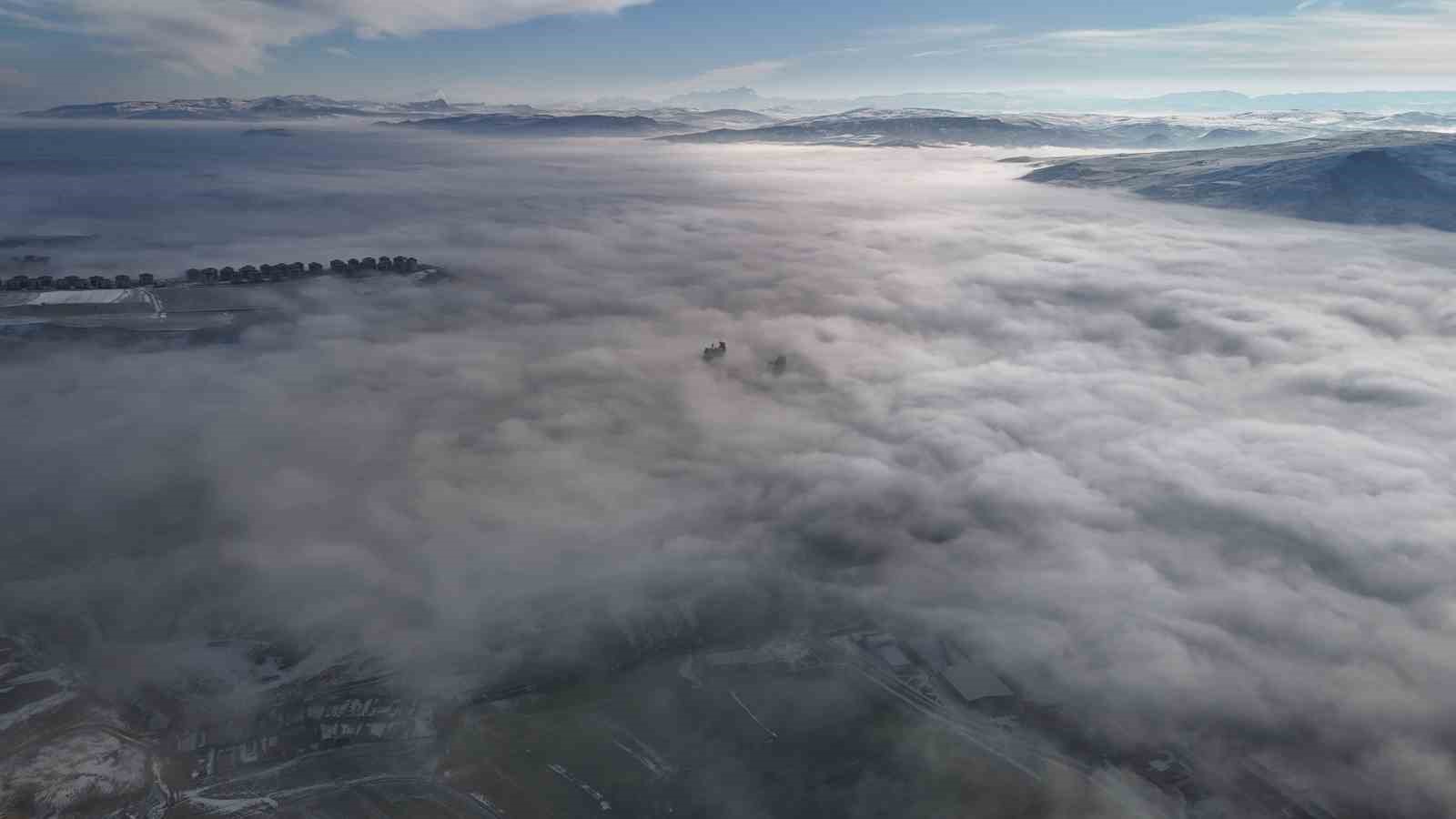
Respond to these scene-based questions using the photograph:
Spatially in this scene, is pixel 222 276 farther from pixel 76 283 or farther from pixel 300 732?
pixel 300 732

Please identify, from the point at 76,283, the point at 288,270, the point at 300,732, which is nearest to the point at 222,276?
the point at 288,270

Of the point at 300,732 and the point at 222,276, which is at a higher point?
the point at 222,276

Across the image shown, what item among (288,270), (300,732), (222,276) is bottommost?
(300,732)

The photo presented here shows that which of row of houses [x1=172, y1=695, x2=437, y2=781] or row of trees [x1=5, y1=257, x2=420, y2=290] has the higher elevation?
row of trees [x1=5, y1=257, x2=420, y2=290]

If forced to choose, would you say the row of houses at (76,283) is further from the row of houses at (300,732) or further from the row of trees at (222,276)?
the row of houses at (300,732)

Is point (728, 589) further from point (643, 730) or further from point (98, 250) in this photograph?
point (98, 250)

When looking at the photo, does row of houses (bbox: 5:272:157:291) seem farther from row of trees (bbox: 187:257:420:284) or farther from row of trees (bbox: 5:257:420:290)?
row of trees (bbox: 187:257:420:284)

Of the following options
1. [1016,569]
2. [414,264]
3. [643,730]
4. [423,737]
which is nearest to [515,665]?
[423,737]

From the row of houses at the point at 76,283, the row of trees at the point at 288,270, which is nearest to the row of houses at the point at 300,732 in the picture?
the row of trees at the point at 288,270

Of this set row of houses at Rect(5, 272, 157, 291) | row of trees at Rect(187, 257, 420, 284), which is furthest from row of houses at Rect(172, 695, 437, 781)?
row of houses at Rect(5, 272, 157, 291)
